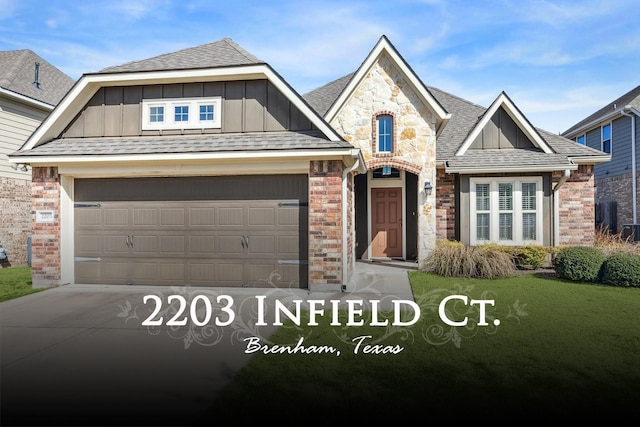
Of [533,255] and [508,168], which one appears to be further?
[508,168]

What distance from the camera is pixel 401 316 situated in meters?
6.59

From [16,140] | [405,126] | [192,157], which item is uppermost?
[405,126]

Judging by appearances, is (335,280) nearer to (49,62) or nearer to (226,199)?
(226,199)

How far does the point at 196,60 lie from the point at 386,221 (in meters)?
8.06

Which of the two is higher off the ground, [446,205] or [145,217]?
[446,205]

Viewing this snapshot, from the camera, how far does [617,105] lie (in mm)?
20547

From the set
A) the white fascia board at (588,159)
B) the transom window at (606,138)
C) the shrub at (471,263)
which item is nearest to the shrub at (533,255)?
the shrub at (471,263)

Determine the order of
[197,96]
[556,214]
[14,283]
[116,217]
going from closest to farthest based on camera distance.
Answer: [197,96]
[116,217]
[14,283]
[556,214]

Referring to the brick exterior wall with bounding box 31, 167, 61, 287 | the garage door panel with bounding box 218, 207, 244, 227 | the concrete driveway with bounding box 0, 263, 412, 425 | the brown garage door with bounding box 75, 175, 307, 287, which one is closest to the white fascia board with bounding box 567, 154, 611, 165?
the concrete driveway with bounding box 0, 263, 412, 425

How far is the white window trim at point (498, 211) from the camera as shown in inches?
483

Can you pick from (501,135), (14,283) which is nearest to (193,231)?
(14,283)

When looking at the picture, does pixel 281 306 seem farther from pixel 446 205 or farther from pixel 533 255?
pixel 533 255

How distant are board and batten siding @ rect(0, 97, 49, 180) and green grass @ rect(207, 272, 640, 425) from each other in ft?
42.2

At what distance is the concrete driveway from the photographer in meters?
3.61
